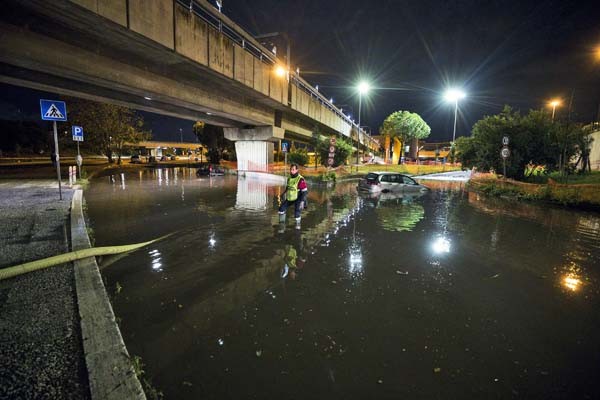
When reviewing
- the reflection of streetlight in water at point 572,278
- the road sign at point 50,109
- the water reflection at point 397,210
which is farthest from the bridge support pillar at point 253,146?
the reflection of streetlight in water at point 572,278

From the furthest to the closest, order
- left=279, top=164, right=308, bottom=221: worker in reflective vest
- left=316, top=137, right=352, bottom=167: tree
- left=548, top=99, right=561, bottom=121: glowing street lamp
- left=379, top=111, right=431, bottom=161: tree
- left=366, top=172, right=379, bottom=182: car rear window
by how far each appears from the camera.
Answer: left=379, top=111, right=431, bottom=161: tree < left=316, top=137, right=352, bottom=167: tree < left=548, top=99, right=561, bottom=121: glowing street lamp < left=366, top=172, right=379, bottom=182: car rear window < left=279, top=164, right=308, bottom=221: worker in reflective vest

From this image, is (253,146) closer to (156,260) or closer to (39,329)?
(156,260)

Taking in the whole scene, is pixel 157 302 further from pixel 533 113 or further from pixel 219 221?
pixel 533 113

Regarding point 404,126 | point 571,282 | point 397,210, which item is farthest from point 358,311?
point 404,126

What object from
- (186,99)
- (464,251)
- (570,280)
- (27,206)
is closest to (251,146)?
→ (186,99)

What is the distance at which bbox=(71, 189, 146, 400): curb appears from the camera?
232 centimetres

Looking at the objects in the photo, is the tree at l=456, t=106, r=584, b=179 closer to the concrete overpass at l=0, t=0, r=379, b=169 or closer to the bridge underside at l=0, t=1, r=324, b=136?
the concrete overpass at l=0, t=0, r=379, b=169

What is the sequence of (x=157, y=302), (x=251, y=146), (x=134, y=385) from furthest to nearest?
(x=251, y=146), (x=157, y=302), (x=134, y=385)

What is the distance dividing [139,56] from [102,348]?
12.9m

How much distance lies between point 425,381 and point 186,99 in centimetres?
1603

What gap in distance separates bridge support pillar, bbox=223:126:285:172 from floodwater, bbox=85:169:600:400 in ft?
64.5

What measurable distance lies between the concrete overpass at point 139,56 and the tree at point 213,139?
30.9 metres

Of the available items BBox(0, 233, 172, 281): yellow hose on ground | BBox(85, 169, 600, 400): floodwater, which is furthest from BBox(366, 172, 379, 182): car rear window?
BBox(0, 233, 172, 281): yellow hose on ground

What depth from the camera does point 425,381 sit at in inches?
107
